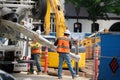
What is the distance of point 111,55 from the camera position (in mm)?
16938

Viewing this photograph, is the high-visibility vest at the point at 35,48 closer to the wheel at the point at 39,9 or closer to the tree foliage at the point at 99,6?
the wheel at the point at 39,9

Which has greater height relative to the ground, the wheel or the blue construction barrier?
the wheel

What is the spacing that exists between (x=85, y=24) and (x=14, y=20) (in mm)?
42985

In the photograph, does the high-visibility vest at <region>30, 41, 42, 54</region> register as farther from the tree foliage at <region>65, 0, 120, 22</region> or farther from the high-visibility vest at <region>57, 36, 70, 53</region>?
the tree foliage at <region>65, 0, 120, 22</region>

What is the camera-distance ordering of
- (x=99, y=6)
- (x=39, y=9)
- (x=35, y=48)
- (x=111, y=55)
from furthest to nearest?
(x=99, y=6) < (x=35, y=48) < (x=111, y=55) < (x=39, y=9)

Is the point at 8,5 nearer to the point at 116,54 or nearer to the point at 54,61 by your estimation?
the point at 116,54

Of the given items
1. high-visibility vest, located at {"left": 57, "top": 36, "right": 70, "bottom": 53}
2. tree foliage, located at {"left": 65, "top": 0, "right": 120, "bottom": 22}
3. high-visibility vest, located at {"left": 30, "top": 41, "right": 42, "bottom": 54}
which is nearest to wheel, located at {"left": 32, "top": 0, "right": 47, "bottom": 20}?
high-visibility vest, located at {"left": 57, "top": 36, "right": 70, "bottom": 53}

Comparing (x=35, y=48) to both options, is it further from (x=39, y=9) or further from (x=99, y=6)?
(x=99, y=6)

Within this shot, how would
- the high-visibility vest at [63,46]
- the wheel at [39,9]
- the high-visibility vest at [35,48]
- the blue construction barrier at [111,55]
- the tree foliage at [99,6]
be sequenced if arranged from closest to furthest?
the wheel at [39,9] → the blue construction barrier at [111,55] → the high-visibility vest at [63,46] → the high-visibility vest at [35,48] → the tree foliage at [99,6]

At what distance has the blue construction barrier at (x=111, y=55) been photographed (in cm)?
1681

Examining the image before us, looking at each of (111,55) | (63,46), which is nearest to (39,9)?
(63,46)

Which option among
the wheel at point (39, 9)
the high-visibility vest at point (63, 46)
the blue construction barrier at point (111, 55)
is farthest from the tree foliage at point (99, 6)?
the wheel at point (39, 9)

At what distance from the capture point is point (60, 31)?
20.5m

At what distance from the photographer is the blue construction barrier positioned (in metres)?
16.8
